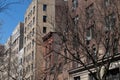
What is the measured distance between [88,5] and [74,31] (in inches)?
749

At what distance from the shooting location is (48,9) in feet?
311

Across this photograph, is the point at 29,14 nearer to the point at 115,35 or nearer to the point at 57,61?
the point at 57,61

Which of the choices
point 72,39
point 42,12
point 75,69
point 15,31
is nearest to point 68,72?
point 75,69

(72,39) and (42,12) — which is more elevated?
(42,12)

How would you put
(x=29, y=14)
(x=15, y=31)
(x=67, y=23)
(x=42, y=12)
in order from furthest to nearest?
(x=15, y=31)
(x=29, y=14)
(x=42, y=12)
(x=67, y=23)

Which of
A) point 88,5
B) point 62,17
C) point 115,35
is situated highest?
point 88,5

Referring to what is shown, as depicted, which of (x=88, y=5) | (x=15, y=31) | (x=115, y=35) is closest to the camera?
(x=115, y=35)

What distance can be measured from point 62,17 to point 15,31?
94985mm

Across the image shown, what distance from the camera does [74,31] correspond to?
31.0 m

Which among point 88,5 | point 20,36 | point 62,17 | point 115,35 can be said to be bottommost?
point 115,35

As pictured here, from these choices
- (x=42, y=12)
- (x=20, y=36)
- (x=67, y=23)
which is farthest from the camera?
(x=20, y=36)

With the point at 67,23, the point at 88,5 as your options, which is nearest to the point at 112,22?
the point at 67,23

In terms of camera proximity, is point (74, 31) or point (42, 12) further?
point (42, 12)

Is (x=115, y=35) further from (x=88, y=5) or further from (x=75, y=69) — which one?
(x=75, y=69)
